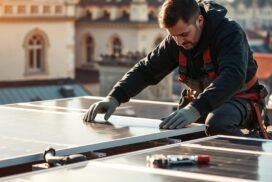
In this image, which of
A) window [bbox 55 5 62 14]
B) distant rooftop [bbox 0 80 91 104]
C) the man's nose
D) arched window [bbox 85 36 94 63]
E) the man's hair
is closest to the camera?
the man's hair

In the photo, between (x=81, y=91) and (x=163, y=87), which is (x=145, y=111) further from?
(x=163, y=87)

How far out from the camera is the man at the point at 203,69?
9.41 m

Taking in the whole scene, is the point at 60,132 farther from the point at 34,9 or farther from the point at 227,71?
the point at 34,9

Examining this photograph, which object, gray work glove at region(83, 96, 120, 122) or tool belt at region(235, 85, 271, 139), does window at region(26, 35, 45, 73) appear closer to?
gray work glove at region(83, 96, 120, 122)

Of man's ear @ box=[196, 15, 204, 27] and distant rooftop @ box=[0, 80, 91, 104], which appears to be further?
distant rooftop @ box=[0, 80, 91, 104]

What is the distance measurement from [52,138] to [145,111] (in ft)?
12.1

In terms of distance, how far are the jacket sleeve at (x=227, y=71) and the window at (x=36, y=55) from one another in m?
46.1

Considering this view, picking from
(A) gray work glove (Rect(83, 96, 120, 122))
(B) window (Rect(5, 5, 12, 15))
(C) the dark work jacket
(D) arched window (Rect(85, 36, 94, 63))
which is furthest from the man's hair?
(D) arched window (Rect(85, 36, 94, 63))

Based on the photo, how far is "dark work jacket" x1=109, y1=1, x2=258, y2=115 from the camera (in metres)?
9.45

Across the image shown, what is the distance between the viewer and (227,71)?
9.52m

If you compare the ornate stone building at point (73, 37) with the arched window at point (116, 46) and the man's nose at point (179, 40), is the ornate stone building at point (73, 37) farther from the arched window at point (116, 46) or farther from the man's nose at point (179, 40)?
the man's nose at point (179, 40)

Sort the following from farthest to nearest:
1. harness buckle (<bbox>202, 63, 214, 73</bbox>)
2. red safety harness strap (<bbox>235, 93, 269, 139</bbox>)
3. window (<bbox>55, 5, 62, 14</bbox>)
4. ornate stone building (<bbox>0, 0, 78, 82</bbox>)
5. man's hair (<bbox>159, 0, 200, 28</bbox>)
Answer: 1. window (<bbox>55, 5, 62, 14</bbox>)
2. ornate stone building (<bbox>0, 0, 78, 82</bbox>)
3. red safety harness strap (<bbox>235, 93, 269, 139</bbox>)
4. harness buckle (<bbox>202, 63, 214, 73</bbox>)
5. man's hair (<bbox>159, 0, 200, 28</bbox>)

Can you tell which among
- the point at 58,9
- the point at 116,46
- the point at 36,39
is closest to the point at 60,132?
the point at 36,39

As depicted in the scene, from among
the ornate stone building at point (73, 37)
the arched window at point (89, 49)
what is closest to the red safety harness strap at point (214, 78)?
the ornate stone building at point (73, 37)
